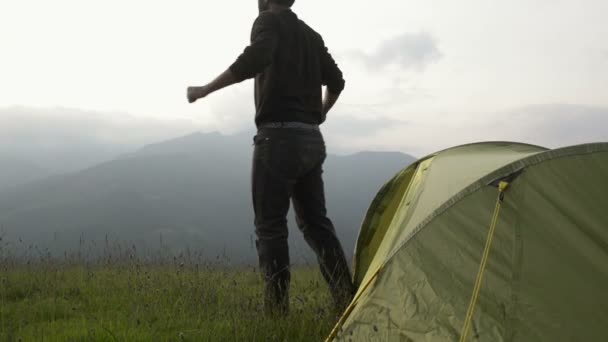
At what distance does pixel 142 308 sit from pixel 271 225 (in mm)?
1514

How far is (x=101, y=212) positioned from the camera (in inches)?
7062

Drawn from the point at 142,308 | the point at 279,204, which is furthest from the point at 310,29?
the point at 142,308

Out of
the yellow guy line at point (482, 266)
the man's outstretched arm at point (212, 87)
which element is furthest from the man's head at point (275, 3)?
the yellow guy line at point (482, 266)

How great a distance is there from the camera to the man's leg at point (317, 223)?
4039 mm

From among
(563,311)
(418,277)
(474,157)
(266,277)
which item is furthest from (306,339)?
(474,157)

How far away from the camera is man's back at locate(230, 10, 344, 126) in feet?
12.3

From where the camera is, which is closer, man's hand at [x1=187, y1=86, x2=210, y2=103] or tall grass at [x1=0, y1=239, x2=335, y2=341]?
tall grass at [x1=0, y1=239, x2=335, y2=341]

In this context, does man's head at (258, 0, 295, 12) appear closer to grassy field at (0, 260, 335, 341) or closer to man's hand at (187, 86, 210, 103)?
man's hand at (187, 86, 210, 103)

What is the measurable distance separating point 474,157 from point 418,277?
1.47 meters

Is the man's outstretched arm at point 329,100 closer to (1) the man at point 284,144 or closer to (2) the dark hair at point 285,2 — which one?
(1) the man at point 284,144

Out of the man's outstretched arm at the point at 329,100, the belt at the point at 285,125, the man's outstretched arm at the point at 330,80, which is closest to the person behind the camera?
the belt at the point at 285,125

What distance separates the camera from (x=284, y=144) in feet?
12.4

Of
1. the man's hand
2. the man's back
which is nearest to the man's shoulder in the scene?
the man's back

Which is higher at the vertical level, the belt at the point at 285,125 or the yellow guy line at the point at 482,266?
the belt at the point at 285,125
